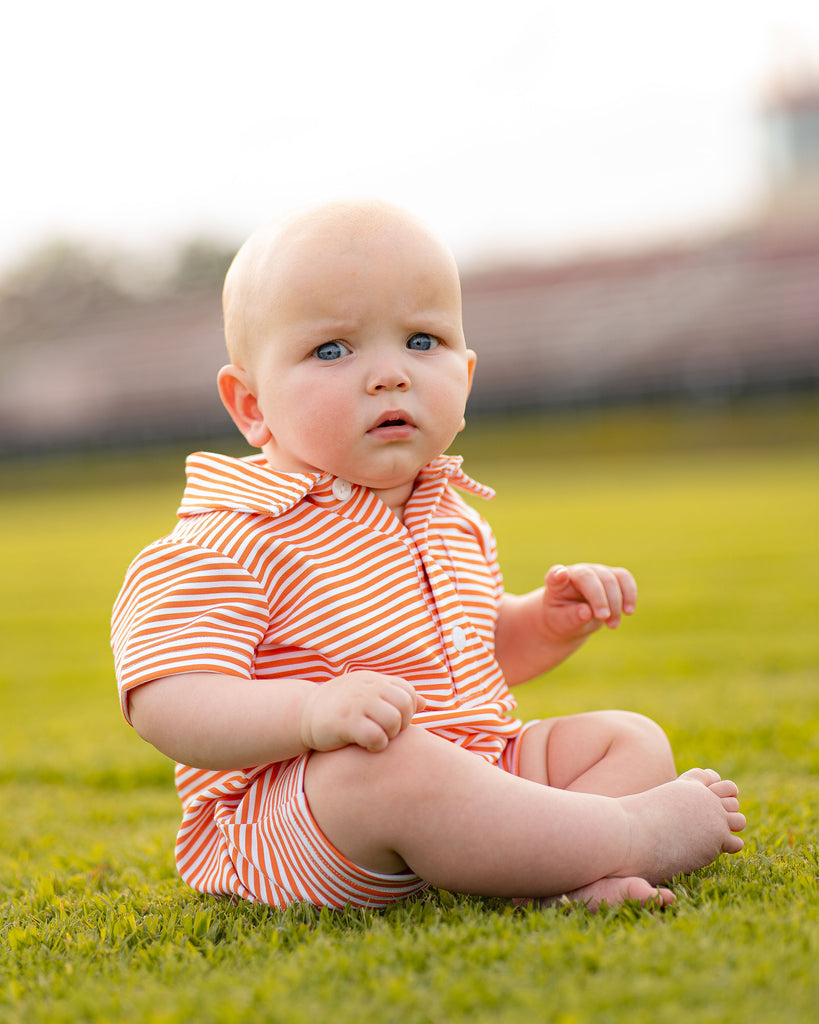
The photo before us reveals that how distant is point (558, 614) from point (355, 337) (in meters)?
0.55

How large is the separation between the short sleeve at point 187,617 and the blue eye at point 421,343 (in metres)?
0.39

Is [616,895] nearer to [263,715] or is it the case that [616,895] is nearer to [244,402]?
[263,715]

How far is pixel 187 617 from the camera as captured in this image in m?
1.46

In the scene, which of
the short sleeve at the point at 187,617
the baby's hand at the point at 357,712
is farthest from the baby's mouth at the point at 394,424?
the baby's hand at the point at 357,712

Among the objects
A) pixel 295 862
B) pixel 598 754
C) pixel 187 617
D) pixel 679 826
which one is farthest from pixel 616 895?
pixel 187 617

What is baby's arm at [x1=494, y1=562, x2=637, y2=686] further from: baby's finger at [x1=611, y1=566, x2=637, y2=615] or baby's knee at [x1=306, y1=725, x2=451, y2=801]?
baby's knee at [x1=306, y1=725, x2=451, y2=801]

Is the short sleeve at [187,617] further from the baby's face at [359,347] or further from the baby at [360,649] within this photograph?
the baby's face at [359,347]

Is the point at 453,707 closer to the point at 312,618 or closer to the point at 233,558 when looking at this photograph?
the point at 312,618

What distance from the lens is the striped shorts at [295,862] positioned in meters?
1.43

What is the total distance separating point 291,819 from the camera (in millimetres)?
1447

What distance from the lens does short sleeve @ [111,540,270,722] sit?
1.44 meters

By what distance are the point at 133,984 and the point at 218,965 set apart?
95 millimetres

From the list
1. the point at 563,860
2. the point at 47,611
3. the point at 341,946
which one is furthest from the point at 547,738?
the point at 47,611

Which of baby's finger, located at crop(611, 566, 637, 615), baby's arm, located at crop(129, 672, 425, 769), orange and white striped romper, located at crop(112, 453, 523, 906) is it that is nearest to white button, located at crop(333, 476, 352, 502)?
orange and white striped romper, located at crop(112, 453, 523, 906)
